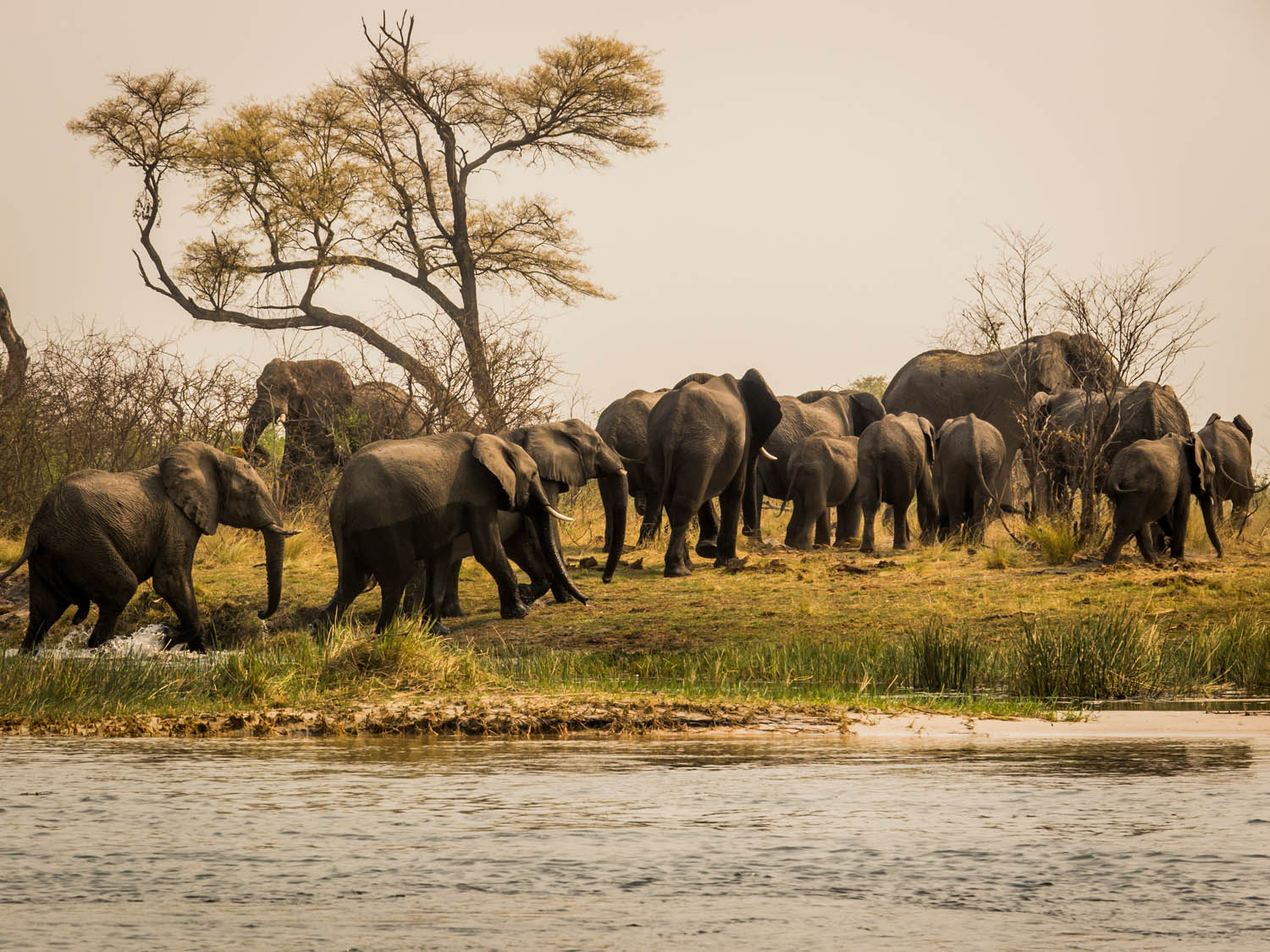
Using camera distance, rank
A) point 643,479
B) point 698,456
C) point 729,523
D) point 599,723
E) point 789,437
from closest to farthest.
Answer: point 599,723, point 698,456, point 729,523, point 643,479, point 789,437

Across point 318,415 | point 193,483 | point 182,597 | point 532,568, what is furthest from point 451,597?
point 318,415

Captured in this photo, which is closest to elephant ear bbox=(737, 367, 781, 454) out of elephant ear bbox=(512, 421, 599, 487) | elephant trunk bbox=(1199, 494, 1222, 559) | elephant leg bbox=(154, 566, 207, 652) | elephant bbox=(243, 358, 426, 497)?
elephant ear bbox=(512, 421, 599, 487)

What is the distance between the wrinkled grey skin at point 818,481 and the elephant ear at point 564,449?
211 inches

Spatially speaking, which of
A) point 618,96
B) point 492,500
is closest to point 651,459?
point 492,500

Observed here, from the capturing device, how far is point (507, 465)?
14203mm

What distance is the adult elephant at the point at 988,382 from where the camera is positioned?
25156mm

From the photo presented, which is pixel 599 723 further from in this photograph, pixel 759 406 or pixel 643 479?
pixel 643 479

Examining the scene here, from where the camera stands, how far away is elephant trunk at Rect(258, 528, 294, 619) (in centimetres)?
1441

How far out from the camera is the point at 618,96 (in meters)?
35.8

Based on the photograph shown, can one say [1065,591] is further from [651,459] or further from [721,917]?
[721,917]

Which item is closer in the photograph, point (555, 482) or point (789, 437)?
point (555, 482)

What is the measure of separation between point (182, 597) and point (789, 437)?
10474 mm

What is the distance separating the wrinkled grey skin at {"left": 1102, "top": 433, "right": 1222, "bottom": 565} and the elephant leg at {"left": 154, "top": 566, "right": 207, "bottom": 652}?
28.7 feet

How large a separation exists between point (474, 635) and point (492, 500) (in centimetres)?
112
